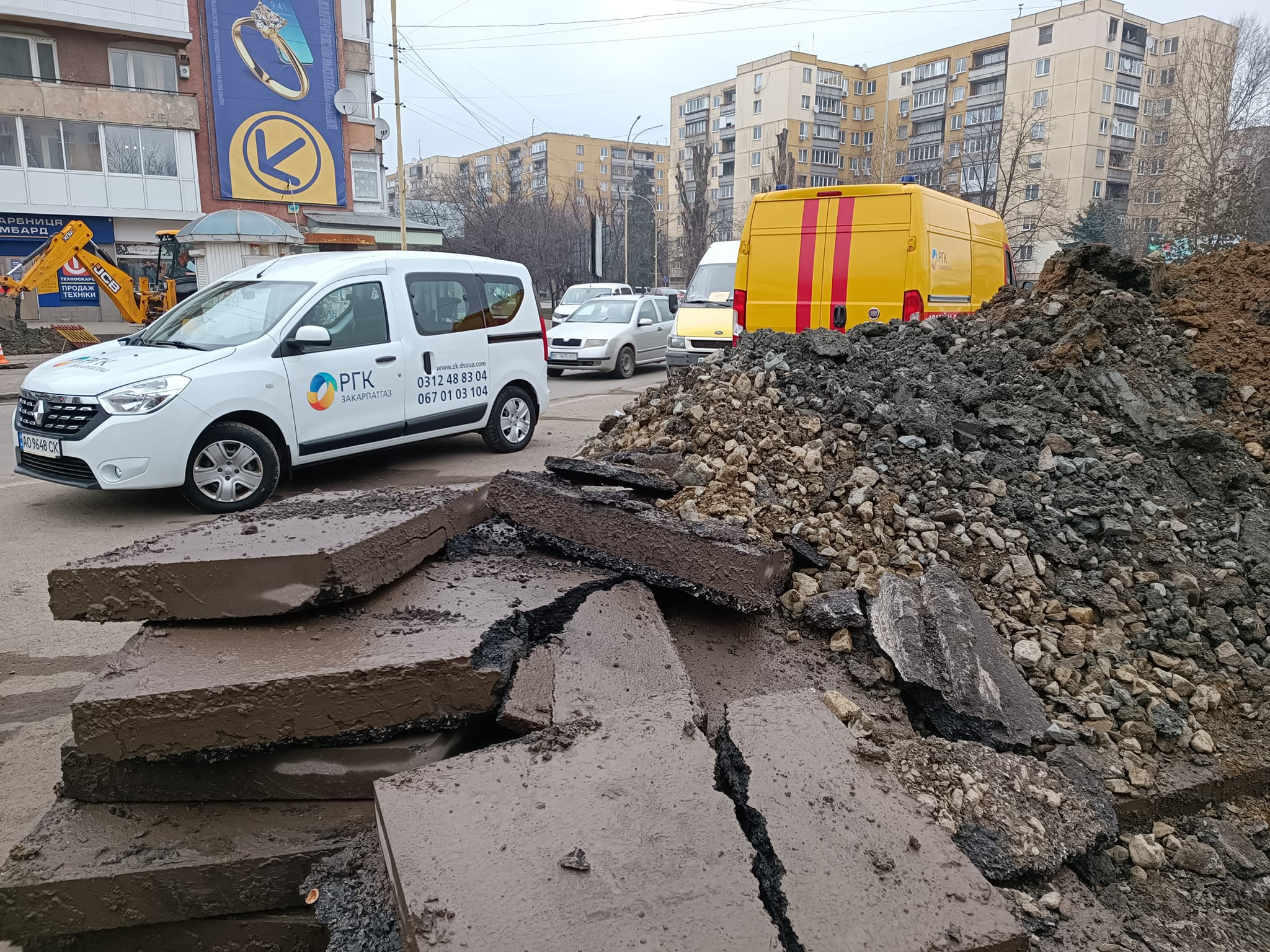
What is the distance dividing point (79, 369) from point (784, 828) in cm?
682

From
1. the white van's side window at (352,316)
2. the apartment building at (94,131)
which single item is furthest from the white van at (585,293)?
the apartment building at (94,131)

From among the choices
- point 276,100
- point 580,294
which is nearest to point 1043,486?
point 580,294

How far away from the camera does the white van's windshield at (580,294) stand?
22156 millimetres

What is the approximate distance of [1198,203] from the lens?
2108 cm

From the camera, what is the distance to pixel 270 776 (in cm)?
252

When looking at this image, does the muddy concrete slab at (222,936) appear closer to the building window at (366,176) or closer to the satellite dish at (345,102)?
the satellite dish at (345,102)

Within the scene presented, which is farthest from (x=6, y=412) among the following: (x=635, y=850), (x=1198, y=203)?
(x=1198, y=203)

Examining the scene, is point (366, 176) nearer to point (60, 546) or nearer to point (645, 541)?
point (60, 546)

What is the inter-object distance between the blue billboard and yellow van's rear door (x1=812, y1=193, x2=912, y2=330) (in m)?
32.3

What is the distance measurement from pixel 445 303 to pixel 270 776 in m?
6.28

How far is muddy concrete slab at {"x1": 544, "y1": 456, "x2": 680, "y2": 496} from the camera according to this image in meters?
4.05

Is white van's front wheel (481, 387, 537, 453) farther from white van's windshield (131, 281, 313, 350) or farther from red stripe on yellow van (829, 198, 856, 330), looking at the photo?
red stripe on yellow van (829, 198, 856, 330)

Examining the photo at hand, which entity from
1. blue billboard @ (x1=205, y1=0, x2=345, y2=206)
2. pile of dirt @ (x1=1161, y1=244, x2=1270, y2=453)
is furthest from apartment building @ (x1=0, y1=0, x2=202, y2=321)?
pile of dirt @ (x1=1161, y1=244, x2=1270, y2=453)

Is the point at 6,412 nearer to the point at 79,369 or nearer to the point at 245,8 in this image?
the point at 79,369
